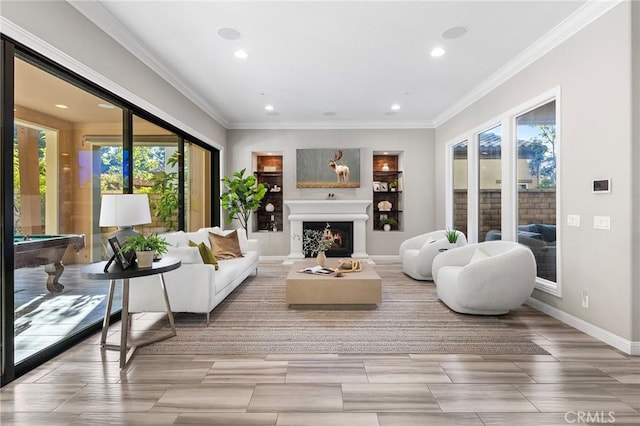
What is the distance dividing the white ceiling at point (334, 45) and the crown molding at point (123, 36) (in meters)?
0.01

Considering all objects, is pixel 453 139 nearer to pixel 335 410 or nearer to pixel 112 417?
pixel 335 410

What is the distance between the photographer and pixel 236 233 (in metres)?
5.37

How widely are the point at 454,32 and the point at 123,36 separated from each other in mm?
3437

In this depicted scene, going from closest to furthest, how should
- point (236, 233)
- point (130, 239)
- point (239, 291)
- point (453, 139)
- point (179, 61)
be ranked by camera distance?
point (130, 239), point (179, 61), point (239, 291), point (236, 233), point (453, 139)

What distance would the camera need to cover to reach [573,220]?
341 centimetres

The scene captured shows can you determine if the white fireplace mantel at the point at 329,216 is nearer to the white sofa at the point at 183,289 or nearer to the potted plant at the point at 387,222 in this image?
the potted plant at the point at 387,222

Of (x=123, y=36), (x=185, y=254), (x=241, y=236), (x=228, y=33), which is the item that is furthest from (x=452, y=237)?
(x=123, y=36)

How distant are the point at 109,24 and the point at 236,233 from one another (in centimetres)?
306

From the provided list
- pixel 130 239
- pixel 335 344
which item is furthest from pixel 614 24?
pixel 130 239

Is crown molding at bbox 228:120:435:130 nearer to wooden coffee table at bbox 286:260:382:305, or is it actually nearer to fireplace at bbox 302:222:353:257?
fireplace at bbox 302:222:353:257

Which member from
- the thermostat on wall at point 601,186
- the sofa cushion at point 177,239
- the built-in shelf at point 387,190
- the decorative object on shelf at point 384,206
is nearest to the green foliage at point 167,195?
the sofa cushion at point 177,239

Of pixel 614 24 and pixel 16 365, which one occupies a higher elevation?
pixel 614 24

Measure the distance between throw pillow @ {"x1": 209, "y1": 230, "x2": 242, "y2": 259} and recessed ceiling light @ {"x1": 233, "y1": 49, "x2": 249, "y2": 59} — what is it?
2.46m

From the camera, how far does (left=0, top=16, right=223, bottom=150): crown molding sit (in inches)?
92.7
